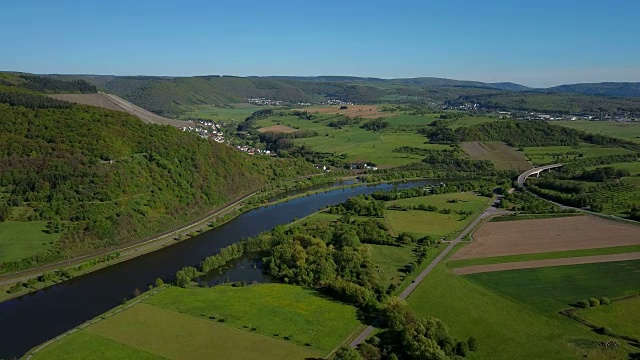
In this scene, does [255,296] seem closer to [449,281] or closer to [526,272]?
[449,281]

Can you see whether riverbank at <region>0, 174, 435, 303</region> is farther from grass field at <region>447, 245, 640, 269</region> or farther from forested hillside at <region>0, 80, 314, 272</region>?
grass field at <region>447, 245, 640, 269</region>

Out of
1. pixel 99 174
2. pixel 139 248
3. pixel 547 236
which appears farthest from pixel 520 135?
pixel 139 248

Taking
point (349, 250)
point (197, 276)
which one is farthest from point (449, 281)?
point (197, 276)

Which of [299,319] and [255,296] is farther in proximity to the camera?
[255,296]

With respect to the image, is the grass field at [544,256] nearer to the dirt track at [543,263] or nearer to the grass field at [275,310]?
the dirt track at [543,263]

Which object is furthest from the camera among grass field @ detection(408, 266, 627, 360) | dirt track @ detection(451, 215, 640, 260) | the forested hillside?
the forested hillside

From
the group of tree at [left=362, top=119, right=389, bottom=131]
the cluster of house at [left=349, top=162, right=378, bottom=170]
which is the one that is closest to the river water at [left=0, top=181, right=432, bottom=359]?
the cluster of house at [left=349, top=162, right=378, bottom=170]

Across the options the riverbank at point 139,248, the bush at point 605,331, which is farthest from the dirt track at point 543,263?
the riverbank at point 139,248
